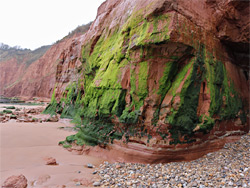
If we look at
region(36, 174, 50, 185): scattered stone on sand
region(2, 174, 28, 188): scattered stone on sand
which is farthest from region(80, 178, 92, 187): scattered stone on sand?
region(2, 174, 28, 188): scattered stone on sand

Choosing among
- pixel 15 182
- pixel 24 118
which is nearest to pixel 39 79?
pixel 24 118

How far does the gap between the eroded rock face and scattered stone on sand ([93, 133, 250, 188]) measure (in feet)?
1.10

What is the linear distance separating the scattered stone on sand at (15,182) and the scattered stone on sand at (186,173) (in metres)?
1.25

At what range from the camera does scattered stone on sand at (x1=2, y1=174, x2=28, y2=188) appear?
2.80 meters

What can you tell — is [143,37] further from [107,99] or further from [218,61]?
[218,61]

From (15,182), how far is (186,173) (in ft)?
10.5

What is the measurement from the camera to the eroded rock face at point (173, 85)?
13.5ft

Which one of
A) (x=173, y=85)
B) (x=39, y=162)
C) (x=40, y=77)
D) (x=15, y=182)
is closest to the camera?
Answer: (x=15, y=182)

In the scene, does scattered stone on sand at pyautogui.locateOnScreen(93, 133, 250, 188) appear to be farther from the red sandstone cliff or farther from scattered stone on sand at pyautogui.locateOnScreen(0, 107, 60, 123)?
the red sandstone cliff

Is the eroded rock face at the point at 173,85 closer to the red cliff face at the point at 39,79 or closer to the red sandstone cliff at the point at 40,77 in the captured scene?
the red sandstone cliff at the point at 40,77

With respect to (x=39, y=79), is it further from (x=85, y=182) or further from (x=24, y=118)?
(x=85, y=182)

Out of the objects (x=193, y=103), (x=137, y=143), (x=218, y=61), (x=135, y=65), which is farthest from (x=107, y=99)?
(x=218, y=61)

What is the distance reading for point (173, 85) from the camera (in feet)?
14.4

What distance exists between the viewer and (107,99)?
210 inches
